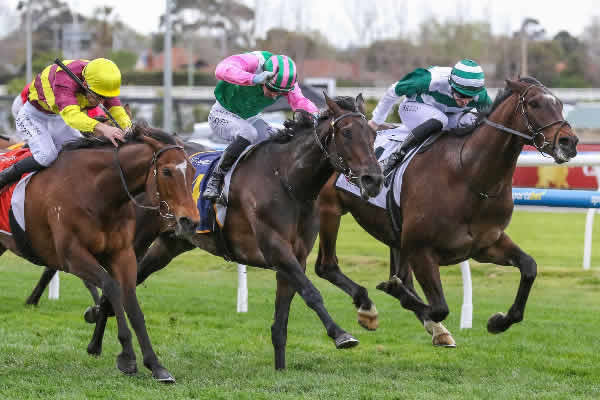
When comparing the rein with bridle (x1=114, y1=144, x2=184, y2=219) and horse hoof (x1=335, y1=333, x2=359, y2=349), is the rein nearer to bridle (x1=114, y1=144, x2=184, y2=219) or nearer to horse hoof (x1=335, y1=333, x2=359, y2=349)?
horse hoof (x1=335, y1=333, x2=359, y2=349)

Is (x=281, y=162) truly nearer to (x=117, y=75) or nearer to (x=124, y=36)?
(x=117, y=75)

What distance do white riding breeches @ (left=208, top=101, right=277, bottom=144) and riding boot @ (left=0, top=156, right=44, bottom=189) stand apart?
1.31 m

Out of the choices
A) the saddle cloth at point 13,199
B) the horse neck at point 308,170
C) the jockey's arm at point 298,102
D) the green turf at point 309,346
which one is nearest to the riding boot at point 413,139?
the jockey's arm at point 298,102

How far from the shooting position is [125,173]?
5543mm

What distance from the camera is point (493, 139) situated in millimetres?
6090

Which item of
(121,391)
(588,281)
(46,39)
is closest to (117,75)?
(121,391)

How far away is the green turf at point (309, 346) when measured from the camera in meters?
5.23

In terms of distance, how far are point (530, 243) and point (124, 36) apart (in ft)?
253

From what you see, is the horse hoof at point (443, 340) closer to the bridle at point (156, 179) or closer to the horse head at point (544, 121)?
the horse head at point (544, 121)

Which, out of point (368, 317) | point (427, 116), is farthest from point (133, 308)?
point (427, 116)

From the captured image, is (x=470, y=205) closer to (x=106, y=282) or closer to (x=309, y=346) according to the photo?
(x=309, y=346)

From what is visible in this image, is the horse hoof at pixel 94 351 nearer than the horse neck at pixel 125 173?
No

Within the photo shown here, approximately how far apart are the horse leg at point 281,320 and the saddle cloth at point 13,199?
167 cm

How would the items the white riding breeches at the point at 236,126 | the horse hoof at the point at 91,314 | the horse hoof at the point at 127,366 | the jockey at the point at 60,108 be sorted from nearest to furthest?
the horse hoof at the point at 127,366 → the jockey at the point at 60,108 → the white riding breeches at the point at 236,126 → the horse hoof at the point at 91,314
